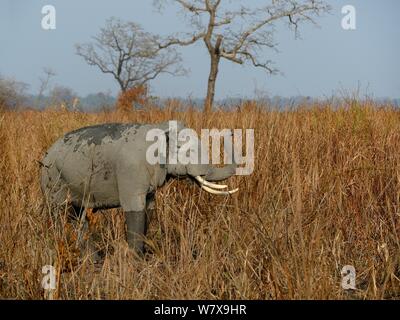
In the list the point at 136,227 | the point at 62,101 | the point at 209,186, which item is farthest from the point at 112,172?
the point at 62,101

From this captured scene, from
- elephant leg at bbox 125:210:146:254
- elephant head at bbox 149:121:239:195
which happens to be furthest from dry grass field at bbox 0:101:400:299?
elephant head at bbox 149:121:239:195

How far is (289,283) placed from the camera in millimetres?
1935

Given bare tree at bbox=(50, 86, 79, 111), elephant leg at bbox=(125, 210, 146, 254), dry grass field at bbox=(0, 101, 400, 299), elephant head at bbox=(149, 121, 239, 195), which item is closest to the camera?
dry grass field at bbox=(0, 101, 400, 299)

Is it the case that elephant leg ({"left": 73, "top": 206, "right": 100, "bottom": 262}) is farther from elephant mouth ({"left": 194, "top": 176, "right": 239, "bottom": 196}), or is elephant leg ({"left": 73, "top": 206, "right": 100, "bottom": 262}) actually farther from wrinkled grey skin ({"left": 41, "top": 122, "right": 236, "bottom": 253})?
elephant mouth ({"left": 194, "top": 176, "right": 239, "bottom": 196})

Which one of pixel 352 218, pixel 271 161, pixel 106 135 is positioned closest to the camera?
pixel 106 135

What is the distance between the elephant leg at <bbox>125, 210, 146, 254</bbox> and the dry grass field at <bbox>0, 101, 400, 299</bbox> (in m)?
0.06

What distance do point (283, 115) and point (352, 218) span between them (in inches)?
79.5

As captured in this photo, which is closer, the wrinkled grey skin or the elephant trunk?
the wrinkled grey skin

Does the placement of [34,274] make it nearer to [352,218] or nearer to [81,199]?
[81,199]

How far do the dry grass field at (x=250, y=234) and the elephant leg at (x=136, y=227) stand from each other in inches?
2.3

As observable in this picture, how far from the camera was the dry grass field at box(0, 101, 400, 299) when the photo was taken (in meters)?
2.07

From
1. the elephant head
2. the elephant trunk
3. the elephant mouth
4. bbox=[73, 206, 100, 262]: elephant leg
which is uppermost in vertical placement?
the elephant head

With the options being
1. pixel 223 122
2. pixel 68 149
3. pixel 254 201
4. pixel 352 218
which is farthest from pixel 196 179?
pixel 223 122

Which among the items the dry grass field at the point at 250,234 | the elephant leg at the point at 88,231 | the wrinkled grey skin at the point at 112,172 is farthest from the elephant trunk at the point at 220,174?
the elephant leg at the point at 88,231
